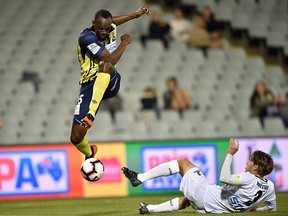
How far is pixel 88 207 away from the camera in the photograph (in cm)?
1130

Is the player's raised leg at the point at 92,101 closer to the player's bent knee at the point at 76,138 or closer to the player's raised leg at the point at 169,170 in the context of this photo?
the player's bent knee at the point at 76,138

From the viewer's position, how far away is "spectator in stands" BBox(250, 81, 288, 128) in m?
15.7

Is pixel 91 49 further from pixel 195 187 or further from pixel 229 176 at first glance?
pixel 229 176

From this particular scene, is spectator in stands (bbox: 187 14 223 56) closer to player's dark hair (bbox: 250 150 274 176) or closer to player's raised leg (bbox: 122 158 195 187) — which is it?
player's raised leg (bbox: 122 158 195 187)

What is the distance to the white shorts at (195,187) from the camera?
28.8ft

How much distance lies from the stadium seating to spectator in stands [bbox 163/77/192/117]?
0.16 meters

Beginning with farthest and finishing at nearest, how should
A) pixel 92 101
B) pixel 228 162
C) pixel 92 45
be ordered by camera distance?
pixel 92 101 → pixel 92 45 → pixel 228 162

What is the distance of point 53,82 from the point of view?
1658cm

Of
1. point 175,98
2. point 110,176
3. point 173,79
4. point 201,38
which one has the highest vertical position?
point 201,38

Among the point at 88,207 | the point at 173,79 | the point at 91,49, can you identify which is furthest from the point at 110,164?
the point at 91,49

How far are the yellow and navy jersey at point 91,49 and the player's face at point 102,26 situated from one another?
0.22 ft

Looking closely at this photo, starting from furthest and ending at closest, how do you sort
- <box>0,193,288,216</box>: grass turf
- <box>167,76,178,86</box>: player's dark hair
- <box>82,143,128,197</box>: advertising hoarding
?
<box>167,76,178,86</box>: player's dark hair
<box>82,143,128,197</box>: advertising hoarding
<box>0,193,288,216</box>: grass turf

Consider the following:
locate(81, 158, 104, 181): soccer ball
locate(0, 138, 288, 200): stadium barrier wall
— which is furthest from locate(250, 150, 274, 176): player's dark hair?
locate(0, 138, 288, 200): stadium barrier wall

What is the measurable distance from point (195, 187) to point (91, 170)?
135 cm
